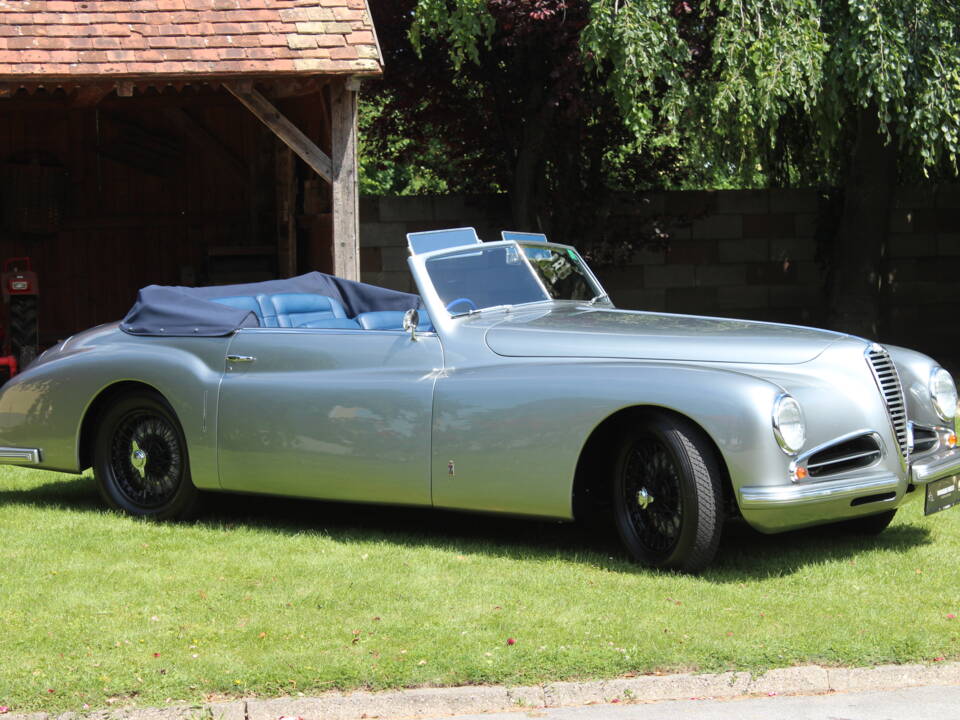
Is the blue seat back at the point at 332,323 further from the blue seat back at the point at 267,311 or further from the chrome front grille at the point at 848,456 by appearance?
the chrome front grille at the point at 848,456

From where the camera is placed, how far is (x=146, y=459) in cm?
767

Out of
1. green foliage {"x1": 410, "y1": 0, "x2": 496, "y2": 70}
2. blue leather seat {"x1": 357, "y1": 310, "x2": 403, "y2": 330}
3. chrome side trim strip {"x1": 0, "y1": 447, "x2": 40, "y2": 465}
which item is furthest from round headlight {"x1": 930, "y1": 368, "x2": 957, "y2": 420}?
green foliage {"x1": 410, "y1": 0, "x2": 496, "y2": 70}

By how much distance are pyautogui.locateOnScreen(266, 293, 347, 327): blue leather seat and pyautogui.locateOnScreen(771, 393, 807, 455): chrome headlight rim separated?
3249 mm

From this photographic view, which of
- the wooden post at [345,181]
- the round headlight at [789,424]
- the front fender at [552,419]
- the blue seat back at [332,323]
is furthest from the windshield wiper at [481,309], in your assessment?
the wooden post at [345,181]

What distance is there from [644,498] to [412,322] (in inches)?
61.8

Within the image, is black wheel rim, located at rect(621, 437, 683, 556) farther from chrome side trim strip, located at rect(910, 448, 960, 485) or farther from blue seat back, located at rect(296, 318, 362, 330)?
blue seat back, located at rect(296, 318, 362, 330)

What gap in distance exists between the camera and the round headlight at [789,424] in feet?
18.8

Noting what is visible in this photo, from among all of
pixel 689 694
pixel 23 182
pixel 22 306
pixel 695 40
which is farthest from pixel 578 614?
pixel 23 182

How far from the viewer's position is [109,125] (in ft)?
54.5

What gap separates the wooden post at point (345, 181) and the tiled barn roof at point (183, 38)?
0.41 metres

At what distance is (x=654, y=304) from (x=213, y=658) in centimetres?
1177

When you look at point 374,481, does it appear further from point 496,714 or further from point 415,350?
point 496,714

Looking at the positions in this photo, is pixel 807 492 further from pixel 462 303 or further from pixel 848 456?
pixel 462 303

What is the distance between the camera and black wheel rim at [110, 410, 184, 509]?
7570mm
